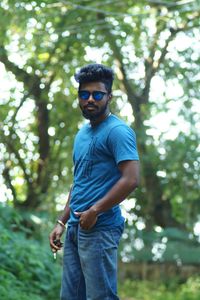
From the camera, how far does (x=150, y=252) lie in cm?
1675

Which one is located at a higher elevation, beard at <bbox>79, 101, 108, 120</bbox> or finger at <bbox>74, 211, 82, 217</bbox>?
beard at <bbox>79, 101, 108, 120</bbox>

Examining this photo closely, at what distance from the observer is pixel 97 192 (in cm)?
430

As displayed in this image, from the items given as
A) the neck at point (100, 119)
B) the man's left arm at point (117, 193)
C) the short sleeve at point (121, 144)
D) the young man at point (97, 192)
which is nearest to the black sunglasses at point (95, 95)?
the young man at point (97, 192)

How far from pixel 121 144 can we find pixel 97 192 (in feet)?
1.09

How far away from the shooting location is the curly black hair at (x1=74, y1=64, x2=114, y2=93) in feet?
14.6

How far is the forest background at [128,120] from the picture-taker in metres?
14.8

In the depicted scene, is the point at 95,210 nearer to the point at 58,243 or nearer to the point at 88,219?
the point at 88,219

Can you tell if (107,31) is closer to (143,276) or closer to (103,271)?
(143,276)

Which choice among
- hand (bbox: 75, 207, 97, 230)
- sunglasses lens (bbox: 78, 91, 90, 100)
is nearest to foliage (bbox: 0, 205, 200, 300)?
hand (bbox: 75, 207, 97, 230)

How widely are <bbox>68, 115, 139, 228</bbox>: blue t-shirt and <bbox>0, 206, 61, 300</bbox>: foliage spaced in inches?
133

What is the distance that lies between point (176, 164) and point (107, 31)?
10.6 ft

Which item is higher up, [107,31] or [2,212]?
[107,31]

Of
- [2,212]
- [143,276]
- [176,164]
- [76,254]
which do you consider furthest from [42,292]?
[143,276]

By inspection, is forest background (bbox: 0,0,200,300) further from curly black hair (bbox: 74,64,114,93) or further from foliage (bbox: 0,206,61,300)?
curly black hair (bbox: 74,64,114,93)
